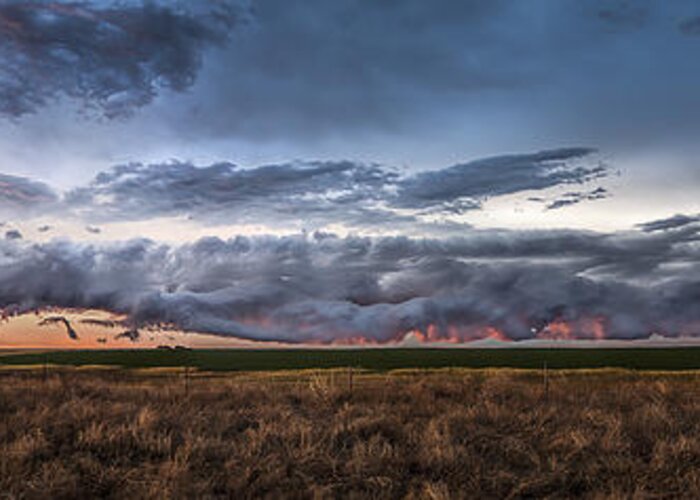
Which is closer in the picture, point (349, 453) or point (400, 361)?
point (349, 453)

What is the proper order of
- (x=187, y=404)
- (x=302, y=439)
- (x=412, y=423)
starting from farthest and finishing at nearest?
(x=187, y=404)
(x=412, y=423)
(x=302, y=439)

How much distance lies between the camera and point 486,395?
22234 mm

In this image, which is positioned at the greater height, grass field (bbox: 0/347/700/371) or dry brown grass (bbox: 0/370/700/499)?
dry brown grass (bbox: 0/370/700/499)

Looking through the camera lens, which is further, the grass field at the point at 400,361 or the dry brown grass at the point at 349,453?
the grass field at the point at 400,361

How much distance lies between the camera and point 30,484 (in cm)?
1020

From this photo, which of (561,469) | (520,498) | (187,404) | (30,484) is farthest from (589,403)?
(30,484)

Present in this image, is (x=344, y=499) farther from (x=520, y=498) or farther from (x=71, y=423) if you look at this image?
(x=71, y=423)

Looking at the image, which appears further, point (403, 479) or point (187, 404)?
point (187, 404)

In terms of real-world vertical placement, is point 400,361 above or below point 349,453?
below

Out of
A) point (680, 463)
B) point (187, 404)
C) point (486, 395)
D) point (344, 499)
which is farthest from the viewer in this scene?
point (486, 395)

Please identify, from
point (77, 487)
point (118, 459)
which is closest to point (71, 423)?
point (118, 459)

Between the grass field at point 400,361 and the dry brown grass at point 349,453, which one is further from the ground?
the dry brown grass at point 349,453

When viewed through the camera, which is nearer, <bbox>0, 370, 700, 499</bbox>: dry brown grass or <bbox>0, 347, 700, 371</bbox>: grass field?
<bbox>0, 370, 700, 499</bbox>: dry brown grass

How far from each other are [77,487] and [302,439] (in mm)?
4285
